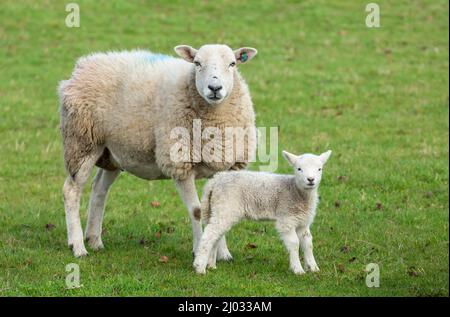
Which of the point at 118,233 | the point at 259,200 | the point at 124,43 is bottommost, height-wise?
the point at 118,233

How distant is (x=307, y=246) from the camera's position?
841 cm

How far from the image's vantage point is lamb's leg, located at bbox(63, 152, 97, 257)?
31.2 ft

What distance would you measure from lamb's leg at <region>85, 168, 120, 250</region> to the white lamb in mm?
1891

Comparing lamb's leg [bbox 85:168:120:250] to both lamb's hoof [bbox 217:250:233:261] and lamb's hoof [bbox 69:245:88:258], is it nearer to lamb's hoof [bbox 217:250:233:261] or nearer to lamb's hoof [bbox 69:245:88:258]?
lamb's hoof [bbox 69:245:88:258]

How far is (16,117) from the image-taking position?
16656 millimetres

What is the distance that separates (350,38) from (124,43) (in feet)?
19.3

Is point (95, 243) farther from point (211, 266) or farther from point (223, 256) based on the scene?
point (211, 266)

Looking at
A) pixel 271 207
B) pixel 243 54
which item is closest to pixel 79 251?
pixel 271 207

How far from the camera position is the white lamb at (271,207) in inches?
324

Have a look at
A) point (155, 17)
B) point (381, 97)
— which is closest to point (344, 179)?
point (381, 97)

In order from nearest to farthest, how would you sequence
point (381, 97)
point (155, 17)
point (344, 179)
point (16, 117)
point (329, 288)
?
point (329, 288)
point (344, 179)
point (16, 117)
point (381, 97)
point (155, 17)

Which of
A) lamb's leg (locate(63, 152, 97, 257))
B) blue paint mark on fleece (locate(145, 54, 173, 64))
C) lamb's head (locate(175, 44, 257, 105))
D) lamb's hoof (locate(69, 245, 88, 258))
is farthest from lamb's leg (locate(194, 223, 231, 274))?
blue paint mark on fleece (locate(145, 54, 173, 64))

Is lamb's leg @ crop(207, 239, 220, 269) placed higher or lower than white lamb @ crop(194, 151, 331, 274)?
lower

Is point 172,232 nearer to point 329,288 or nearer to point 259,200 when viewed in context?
point 259,200
